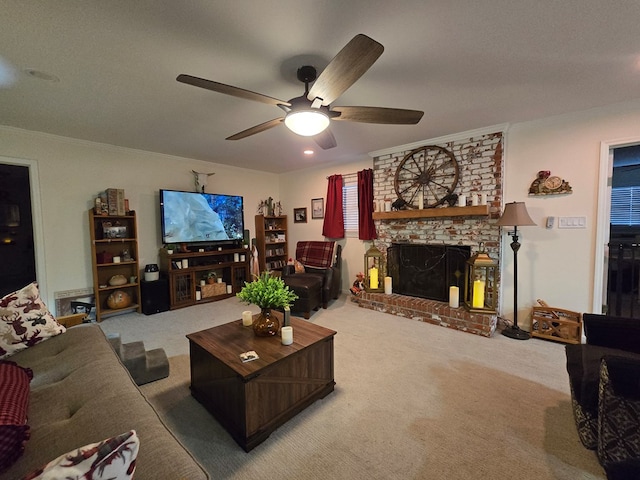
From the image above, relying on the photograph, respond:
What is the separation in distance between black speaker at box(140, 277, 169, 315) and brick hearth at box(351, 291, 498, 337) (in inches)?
112

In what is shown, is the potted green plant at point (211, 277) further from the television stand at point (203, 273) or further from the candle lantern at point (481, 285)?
the candle lantern at point (481, 285)

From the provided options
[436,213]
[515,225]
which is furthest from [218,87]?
[515,225]

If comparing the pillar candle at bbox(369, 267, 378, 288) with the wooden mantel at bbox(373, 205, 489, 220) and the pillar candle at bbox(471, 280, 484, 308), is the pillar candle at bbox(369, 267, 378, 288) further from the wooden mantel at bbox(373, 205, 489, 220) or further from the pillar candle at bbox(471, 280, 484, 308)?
the pillar candle at bbox(471, 280, 484, 308)

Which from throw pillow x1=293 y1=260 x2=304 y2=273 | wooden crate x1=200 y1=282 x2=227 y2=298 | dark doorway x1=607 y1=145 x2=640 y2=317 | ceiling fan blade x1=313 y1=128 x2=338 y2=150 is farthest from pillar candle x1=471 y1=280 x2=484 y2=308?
wooden crate x1=200 y1=282 x2=227 y2=298

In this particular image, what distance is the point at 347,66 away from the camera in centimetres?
144

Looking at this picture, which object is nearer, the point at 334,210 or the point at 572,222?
the point at 572,222

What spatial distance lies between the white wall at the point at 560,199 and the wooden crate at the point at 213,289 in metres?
4.21

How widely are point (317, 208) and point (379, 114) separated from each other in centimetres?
338

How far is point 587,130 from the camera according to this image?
276cm

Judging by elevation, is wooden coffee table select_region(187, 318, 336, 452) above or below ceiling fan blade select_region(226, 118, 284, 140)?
below

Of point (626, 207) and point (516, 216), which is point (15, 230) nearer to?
point (516, 216)

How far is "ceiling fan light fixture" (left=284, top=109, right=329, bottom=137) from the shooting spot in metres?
1.84

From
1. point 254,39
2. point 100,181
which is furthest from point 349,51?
point 100,181

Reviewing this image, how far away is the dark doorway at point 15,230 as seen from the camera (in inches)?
126
